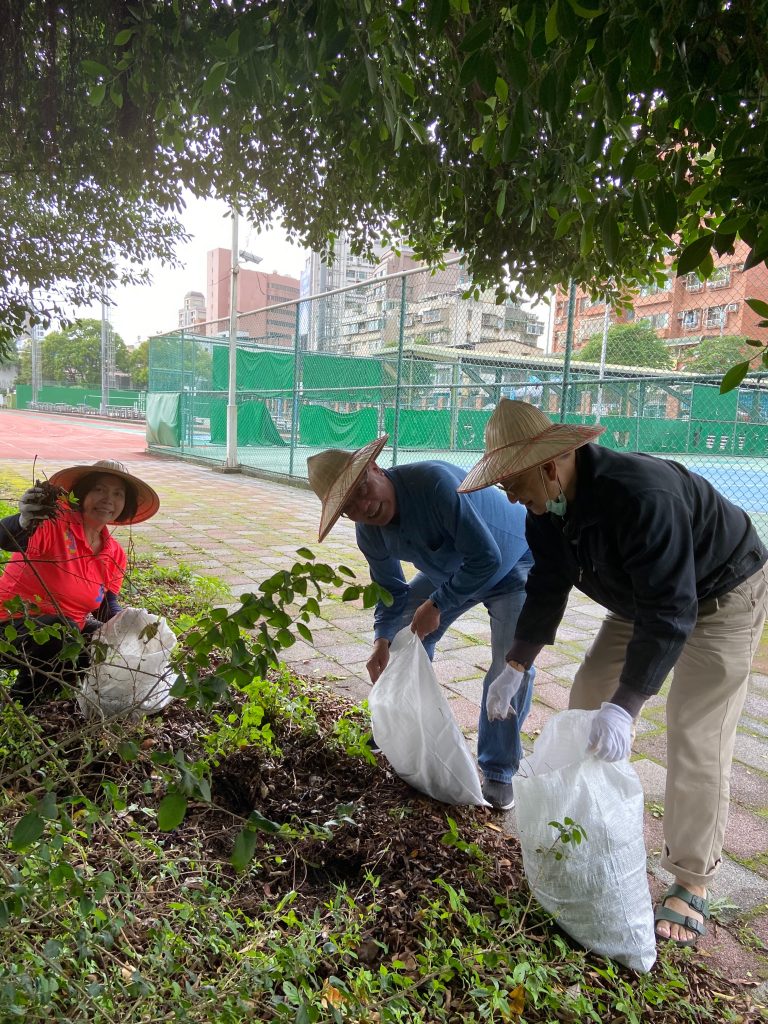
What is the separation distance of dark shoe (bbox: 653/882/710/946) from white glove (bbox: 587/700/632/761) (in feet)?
1.77

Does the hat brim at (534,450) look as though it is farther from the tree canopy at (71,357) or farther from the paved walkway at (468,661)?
the tree canopy at (71,357)

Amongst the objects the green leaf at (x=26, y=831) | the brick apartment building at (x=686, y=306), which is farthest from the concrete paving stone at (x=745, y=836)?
the green leaf at (x=26, y=831)

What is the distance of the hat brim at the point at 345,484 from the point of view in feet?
7.44

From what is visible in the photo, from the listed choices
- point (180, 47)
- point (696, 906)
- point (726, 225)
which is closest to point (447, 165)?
point (180, 47)

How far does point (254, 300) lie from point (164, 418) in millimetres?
47003

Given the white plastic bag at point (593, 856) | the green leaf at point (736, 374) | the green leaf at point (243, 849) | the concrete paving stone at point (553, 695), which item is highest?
the green leaf at point (736, 374)

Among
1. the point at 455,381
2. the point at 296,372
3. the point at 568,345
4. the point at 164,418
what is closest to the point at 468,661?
the point at 568,345

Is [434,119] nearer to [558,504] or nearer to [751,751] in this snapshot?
[558,504]

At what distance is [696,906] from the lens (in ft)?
6.66

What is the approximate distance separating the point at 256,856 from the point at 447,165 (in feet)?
7.90

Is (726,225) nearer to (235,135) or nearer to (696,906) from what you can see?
(696,906)

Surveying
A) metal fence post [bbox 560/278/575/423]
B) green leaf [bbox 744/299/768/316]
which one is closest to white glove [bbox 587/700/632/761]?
green leaf [bbox 744/299/768/316]

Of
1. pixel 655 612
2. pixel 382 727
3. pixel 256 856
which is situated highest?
pixel 655 612

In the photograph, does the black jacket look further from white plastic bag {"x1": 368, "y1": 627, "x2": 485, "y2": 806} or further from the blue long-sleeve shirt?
white plastic bag {"x1": 368, "y1": 627, "x2": 485, "y2": 806}
